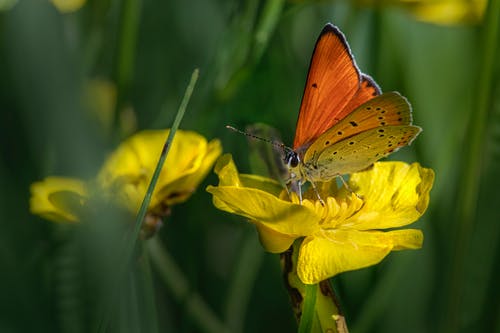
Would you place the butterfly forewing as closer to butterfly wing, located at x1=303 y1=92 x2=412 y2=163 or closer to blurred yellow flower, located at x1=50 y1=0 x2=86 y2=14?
butterfly wing, located at x1=303 y1=92 x2=412 y2=163

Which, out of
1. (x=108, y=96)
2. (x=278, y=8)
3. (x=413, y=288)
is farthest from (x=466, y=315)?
(x=108, y=96)

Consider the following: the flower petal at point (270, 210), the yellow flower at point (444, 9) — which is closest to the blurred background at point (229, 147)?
the yellow flower at point (444, 9)

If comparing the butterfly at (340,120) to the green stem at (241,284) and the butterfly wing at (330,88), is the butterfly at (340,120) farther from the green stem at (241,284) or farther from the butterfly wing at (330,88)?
the green stem at (241,284)

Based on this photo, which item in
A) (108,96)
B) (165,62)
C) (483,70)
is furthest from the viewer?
(108,96)

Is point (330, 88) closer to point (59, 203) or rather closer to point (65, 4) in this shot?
point (59, 203)

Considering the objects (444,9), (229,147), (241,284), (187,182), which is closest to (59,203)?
(187,182)

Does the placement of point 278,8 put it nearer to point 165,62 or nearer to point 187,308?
point 187,308
